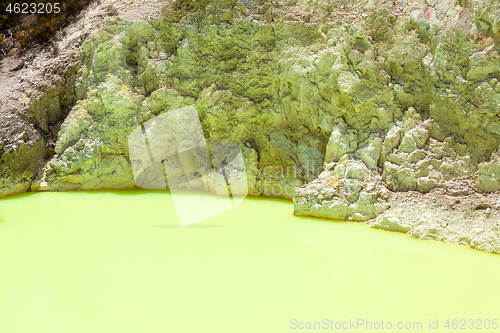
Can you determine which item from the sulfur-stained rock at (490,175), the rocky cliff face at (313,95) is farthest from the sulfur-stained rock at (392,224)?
the sulfur-stained rock at (490,175)

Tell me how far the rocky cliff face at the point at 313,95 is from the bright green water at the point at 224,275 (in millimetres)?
616

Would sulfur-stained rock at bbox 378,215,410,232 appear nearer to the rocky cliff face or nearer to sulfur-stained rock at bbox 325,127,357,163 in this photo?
the rocky cliff face

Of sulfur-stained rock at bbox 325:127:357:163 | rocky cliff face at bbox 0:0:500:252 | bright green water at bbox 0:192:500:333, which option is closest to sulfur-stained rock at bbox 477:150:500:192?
rocky cliff face at bbox 0:0:500:252

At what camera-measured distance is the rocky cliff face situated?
12.0 ft

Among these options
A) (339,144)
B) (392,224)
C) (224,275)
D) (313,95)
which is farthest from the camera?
(313,95)

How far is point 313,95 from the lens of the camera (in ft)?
14.8

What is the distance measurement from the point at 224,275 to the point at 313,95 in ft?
9.00

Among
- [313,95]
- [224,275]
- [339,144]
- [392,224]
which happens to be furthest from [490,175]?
[224,275]

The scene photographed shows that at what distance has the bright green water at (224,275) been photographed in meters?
2.05

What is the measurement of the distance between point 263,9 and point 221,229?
2965 millimetres

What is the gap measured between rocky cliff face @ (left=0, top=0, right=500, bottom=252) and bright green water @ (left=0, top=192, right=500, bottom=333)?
62cm

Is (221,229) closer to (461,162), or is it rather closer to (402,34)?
(461,162)

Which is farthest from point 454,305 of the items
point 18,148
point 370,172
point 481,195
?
point 18,148

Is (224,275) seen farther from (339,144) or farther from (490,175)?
(490,175)
